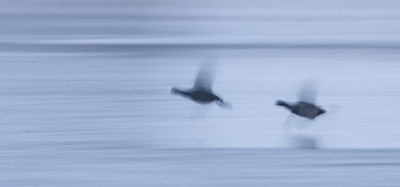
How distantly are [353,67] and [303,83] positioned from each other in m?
0.92

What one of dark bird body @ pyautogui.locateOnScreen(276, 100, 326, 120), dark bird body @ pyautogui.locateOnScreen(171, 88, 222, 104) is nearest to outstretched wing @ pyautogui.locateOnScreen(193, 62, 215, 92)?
dark bird body @ pyautogui.locateOnScreen(171, 88, 222, 104)

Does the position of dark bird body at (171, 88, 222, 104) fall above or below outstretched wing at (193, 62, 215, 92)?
below

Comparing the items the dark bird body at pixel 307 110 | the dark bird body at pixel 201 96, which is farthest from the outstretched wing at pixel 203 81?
the dark bird body at pixel 307 110

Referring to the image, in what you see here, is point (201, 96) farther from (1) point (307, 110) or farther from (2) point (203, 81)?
(1) point (307, 110)

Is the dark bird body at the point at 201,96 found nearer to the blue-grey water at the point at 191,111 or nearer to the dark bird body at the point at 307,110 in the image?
the blue-grey water at the point at 191,111

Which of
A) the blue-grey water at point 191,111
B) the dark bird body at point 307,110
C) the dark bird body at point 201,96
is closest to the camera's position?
the blue-grey water at point 191,111

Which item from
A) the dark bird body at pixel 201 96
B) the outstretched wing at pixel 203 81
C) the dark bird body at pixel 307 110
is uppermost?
the outstretched wing at pixel 203 81

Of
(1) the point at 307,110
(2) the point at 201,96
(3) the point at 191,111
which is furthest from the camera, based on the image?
(3) the point at 191,111

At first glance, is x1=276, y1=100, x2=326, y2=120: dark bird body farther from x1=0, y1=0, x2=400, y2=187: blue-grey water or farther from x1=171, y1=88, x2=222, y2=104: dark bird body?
x1=171, y1=88, x2=222, y2=104: dark bird body

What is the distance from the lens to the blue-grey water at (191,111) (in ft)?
10.6

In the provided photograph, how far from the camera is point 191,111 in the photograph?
4.39 metres

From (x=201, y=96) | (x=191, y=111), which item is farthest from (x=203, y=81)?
(x=191, y=111)

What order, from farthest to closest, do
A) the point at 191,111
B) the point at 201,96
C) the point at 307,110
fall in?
the point at 191,111, the point at 201,96, the point at 307,110

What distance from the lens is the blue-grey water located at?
323 cm
